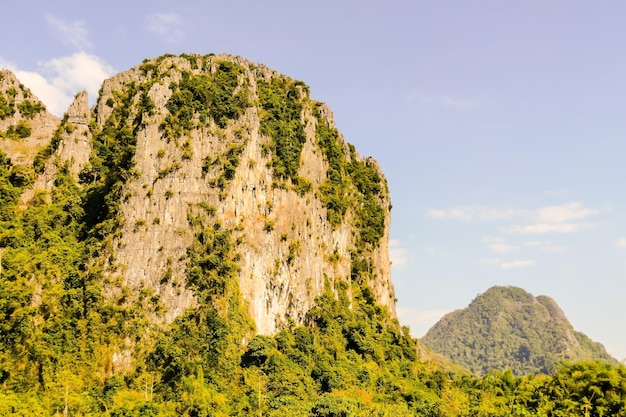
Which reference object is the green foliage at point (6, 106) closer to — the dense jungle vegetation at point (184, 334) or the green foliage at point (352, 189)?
the dense jungle vegetation at point (184, 334)

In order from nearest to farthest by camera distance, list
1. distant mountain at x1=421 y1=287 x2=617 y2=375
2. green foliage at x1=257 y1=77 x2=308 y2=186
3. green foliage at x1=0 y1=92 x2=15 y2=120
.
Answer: green foliage at x1=0 y1=92 x2=15 y2=120 → green foliage at x1=257 y1=77 x2=308 y2=186 → distant mountain at x1=421 y1=287 x2=617 y2=375

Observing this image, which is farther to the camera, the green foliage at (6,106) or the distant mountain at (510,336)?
the distant mountain at (510,336)

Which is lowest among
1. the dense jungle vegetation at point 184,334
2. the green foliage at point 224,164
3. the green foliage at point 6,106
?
the dense jungle vegetation at point 184,334

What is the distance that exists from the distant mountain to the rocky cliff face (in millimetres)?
102744

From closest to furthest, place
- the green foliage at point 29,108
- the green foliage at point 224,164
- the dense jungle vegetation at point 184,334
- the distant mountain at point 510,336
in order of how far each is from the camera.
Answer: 1. the dense jungle vegetation at point 184,334
2. the green foliage at point 224,164
3. the green foliage at point 29,108
4. the distant mountain at point 510,336

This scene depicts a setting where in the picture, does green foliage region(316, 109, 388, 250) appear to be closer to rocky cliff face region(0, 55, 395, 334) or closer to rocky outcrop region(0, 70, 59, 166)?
rocky cliff face region(0, 55, 395, 334)

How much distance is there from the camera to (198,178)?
146ft

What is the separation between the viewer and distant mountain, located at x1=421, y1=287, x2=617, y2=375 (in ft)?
482

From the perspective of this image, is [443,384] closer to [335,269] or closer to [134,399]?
[335,269]

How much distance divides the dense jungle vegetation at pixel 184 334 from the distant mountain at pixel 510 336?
100538 mm

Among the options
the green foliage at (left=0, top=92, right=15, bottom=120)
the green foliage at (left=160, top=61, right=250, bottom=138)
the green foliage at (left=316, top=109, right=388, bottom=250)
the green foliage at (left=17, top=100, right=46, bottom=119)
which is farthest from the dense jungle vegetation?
the green foliage at (left=0, top=92, right=15, bottom=120)

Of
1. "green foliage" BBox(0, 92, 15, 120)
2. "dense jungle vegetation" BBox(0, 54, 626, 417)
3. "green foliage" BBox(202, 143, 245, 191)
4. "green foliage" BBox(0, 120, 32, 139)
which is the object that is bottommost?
"dense jungle vegetation" BBox(0, 54, 626, 417)

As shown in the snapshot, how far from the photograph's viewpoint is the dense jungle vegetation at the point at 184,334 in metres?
35.0

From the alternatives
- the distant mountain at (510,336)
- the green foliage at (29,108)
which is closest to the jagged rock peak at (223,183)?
the green foliage at (29,108)
